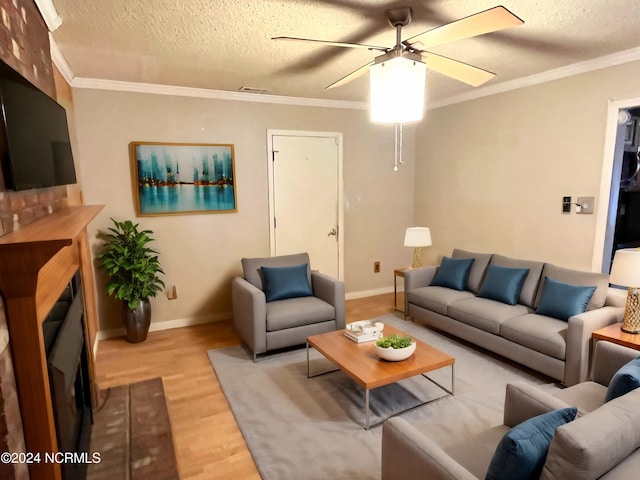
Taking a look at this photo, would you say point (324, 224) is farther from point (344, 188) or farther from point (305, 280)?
point (305, 280)

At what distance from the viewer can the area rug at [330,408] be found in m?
2.21

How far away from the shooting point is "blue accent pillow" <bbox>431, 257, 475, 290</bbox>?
161 inches

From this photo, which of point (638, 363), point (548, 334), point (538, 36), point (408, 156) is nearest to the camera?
point (638, 363)

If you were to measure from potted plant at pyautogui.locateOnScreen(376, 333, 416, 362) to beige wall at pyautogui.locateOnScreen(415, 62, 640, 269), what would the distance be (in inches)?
81.1

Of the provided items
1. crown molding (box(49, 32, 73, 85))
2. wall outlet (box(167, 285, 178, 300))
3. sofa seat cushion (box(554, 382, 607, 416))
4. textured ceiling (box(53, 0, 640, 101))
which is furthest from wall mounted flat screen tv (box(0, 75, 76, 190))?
sofa seat cushion (box(554, 382, 607, 416))

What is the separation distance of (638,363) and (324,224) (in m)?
3.56

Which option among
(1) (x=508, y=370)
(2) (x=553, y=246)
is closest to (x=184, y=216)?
(1) (x=508, y=370)

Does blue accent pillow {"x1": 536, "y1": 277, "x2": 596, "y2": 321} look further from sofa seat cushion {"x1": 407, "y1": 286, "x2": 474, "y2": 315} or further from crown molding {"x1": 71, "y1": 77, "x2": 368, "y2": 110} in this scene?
crown molding {"x1": 71, "y1": 77, "x2": 368, "y2": 110}

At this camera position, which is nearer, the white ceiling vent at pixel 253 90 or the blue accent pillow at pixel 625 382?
the blue accent pillow at pixel 625 382

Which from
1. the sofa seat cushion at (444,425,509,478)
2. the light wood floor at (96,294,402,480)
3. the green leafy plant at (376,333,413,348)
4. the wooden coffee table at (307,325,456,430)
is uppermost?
the green leafy plant at (376,333,413,348)

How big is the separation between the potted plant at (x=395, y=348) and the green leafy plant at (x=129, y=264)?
93.9 inches

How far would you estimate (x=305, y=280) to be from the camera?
156 inches

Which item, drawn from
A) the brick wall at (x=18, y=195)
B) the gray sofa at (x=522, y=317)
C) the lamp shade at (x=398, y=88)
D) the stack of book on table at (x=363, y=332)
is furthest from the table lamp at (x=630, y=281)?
the brick wall at (x=18, y=195)

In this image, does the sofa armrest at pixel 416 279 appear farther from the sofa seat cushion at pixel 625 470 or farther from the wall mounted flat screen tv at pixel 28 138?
the wall mounted flat screen tv at pixel 28 138
